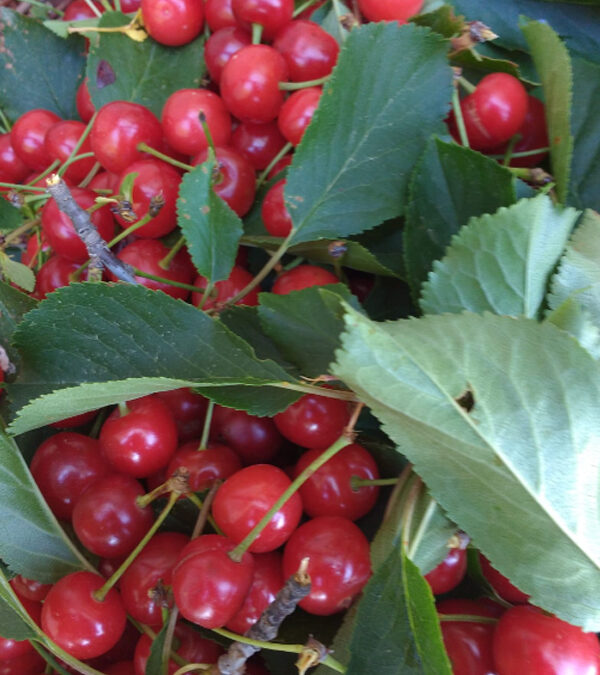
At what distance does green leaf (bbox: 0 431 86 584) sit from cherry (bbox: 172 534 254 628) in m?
0.13

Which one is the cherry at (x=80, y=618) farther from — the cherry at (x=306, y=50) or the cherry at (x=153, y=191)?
the cherry at (x=306, y=50)

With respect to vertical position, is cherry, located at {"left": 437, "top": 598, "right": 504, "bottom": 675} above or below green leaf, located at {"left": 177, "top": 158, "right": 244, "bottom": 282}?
below

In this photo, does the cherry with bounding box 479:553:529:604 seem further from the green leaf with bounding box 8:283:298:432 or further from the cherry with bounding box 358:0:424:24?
the cherry with bounding box 358:0:424:24

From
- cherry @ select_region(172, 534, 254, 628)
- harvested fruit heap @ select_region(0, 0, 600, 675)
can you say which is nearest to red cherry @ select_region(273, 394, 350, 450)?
harvested fruit heap @ select_region(0, 0, 600, 675)

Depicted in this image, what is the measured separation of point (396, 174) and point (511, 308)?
17 centimetres

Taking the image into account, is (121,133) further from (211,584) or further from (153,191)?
(211,584)

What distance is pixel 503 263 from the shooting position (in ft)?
1.38

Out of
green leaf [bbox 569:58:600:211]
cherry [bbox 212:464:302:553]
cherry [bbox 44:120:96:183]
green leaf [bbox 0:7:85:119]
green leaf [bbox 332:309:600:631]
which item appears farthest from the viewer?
green leaf [bbox 0:7:85:119]

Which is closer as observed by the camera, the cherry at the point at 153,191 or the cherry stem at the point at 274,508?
the cherry stem at the point at 274,508

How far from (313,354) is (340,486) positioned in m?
0.10

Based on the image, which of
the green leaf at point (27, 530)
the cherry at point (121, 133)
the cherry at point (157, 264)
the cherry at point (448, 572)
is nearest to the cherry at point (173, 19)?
the cherry at point (121, 133)

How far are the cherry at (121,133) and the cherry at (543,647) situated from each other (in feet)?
1.64

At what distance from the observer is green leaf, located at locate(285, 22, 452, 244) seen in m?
0.53

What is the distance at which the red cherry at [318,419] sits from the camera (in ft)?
1.59
